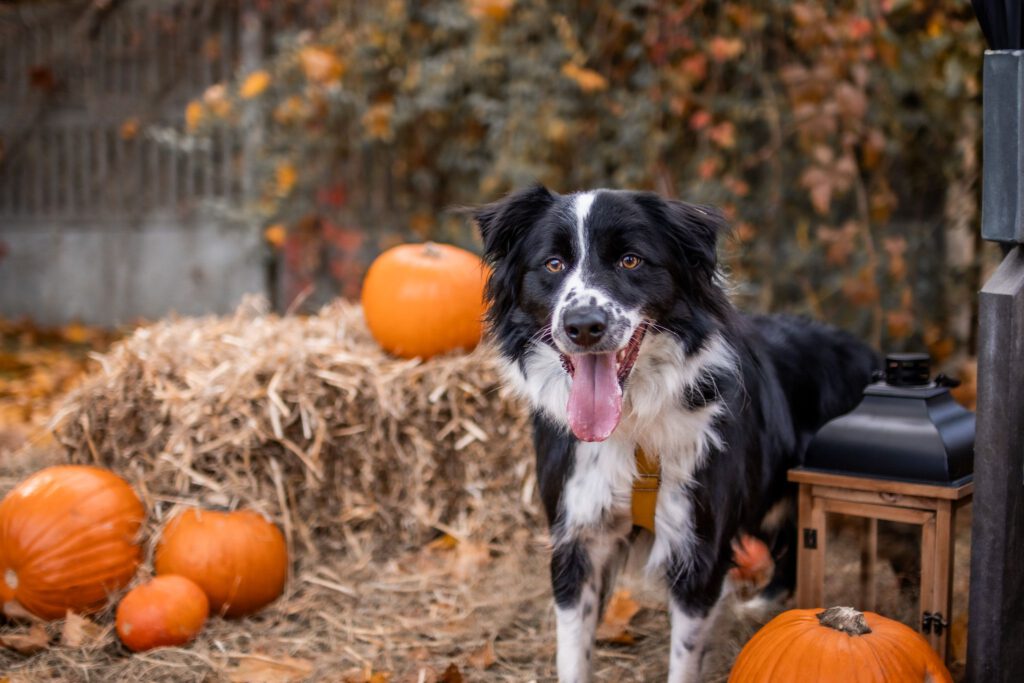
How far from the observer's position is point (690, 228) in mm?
2588

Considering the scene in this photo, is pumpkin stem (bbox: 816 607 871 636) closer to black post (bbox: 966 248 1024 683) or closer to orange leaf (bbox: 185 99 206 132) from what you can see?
black post (bbox: 966 248 1024 683)

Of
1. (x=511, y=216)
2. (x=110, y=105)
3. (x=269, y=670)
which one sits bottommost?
(x=269, y=670)

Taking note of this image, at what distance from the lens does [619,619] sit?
3281 millimetres

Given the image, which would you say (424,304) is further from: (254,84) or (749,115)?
(254,84)

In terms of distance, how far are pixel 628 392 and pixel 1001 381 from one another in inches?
34.2

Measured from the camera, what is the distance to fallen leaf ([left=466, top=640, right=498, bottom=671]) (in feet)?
9.82

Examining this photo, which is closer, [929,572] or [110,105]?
[929,572]

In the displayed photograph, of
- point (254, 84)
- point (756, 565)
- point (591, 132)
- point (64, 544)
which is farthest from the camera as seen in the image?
point (254, 84)

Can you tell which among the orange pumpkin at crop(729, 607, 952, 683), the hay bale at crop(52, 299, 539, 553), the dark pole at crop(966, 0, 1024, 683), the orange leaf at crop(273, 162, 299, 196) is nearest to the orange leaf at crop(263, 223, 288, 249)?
the orange leaf at crop(273, 162, 299, 196)

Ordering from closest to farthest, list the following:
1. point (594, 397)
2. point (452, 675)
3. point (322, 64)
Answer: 1. point (594, 397)
2. point (452, 675)
3. point (322, 64)

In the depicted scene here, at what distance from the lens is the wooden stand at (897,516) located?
8.55 ft

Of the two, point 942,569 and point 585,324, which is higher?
point 585,324

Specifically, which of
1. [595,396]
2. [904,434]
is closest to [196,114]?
[595,396]

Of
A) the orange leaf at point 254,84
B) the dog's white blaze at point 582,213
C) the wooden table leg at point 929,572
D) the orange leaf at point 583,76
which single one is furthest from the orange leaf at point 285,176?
the wooden table leg at point 929,572
